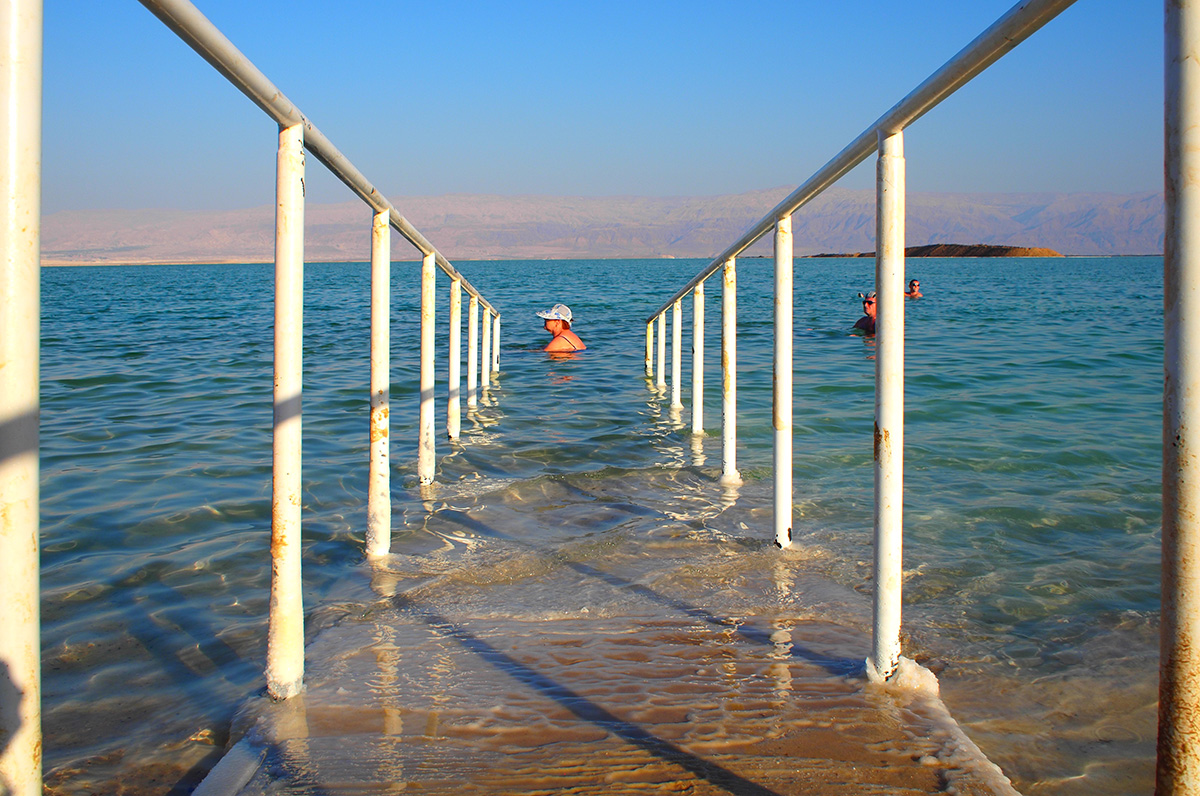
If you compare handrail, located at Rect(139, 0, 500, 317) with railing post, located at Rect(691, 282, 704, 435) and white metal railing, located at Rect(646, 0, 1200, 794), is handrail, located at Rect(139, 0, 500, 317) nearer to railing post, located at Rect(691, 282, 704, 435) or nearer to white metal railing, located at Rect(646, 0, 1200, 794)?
white metal railing, located at Rect(646, 0, 1200, 794)

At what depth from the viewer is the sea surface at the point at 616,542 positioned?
2.21m

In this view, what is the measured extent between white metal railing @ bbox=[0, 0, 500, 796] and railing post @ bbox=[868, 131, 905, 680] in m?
1.37

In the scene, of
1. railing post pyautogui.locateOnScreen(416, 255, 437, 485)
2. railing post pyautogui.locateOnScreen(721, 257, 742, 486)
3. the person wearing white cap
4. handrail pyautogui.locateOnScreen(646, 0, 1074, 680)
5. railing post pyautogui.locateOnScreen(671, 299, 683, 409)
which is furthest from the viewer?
the person wearing white cap

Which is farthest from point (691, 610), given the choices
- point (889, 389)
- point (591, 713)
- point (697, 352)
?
point (697, 352)

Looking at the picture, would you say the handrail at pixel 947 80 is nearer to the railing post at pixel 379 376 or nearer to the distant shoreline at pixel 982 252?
the railing post at pixel 379 376

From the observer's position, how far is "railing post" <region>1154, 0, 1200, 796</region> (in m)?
0.94

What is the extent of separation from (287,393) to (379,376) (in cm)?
122

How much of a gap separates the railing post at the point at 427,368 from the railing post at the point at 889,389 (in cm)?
254

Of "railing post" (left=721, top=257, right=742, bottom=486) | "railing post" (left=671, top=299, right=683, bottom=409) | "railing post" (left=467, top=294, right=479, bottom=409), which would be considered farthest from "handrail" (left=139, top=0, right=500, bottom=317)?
"railing post" (left=671, top=299, right=683, bottom=409)

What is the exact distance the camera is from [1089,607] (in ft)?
9.80

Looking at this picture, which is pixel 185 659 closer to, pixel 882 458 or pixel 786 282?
pixel 882 458

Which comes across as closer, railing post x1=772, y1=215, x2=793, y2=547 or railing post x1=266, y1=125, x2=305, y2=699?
railing post x1=266, y1=125, x2=305, y2=699

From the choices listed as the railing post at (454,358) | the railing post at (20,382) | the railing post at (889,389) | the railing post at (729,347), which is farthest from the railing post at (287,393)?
the railing post at (454,358)

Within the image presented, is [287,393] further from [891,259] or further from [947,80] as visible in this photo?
[947,80]
